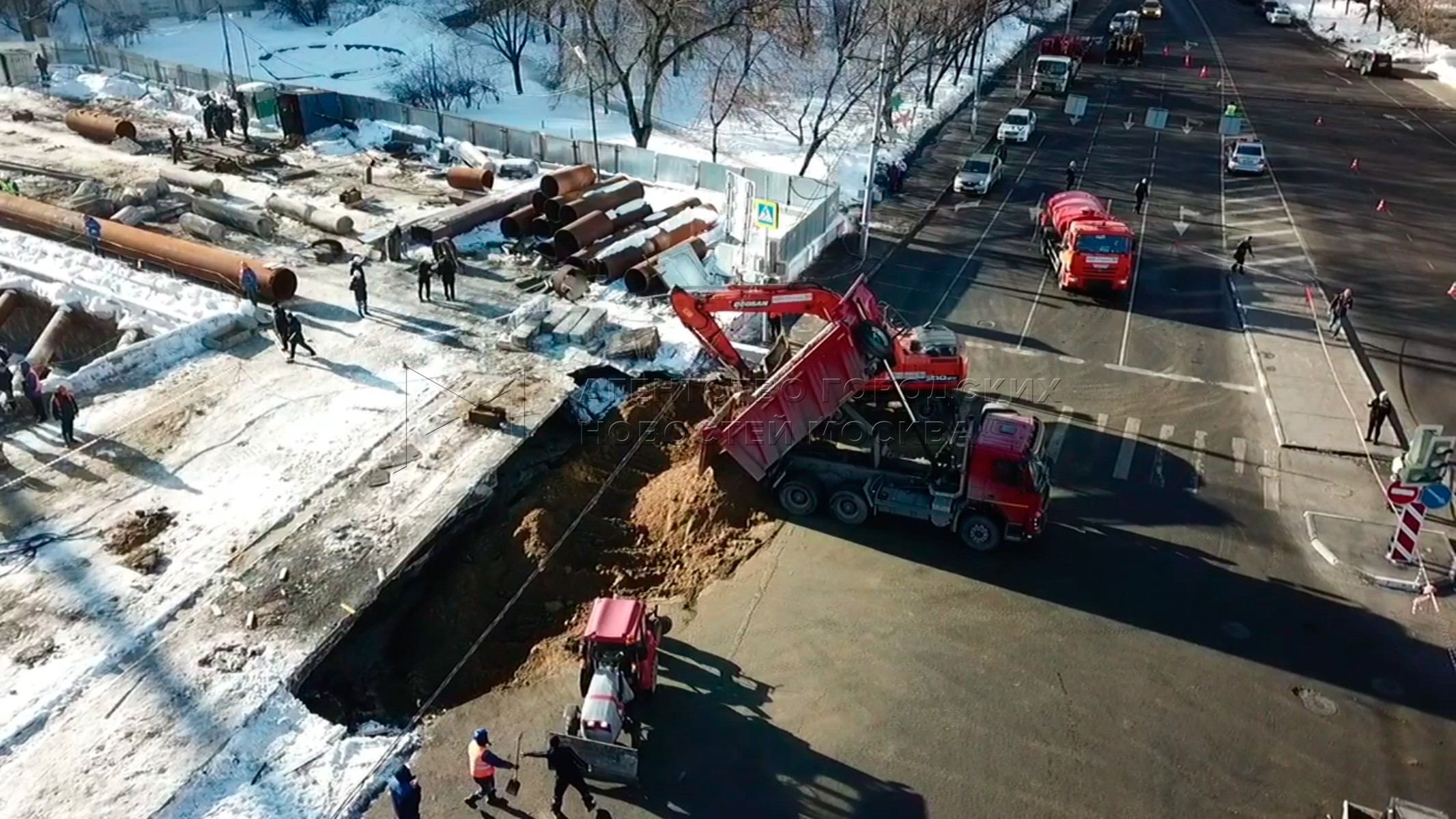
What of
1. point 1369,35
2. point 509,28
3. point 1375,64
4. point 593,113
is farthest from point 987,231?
point 1369,35

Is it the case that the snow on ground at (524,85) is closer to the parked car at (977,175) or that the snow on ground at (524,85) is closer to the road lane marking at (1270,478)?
the parked car at (977,175)

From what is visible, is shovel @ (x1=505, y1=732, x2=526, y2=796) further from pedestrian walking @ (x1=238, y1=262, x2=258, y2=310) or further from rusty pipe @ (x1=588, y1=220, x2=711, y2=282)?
rusty pipe @ (x1=588, y1=220, x2=711, y2=282)

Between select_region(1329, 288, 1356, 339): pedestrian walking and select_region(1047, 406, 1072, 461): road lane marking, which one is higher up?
select_region(1329, 288, 1356, 339): pedestrian walking

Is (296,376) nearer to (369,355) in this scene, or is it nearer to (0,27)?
(369,355)

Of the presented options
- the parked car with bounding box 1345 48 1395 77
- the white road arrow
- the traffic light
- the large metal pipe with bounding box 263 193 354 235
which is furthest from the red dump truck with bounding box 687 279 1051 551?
the parked car with bounding box 1345 48 1395 77

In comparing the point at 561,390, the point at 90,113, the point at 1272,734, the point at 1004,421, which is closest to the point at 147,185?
the point at 90,113
